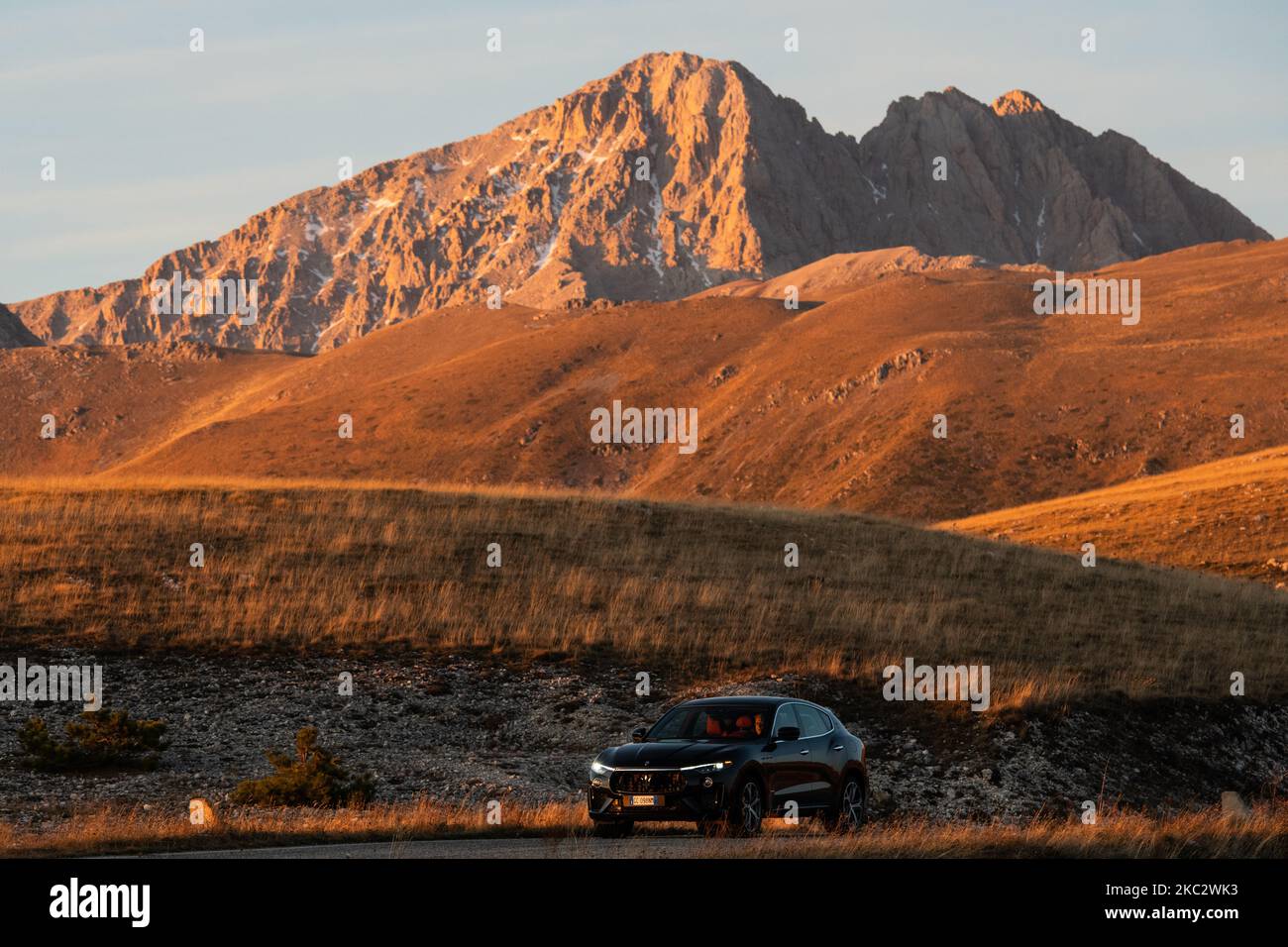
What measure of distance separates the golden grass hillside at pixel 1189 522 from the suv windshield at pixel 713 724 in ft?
126

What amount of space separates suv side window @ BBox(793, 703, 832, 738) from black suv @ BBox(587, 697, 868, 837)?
0.7 inches

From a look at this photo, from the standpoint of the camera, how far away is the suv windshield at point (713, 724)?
17859 millimetres

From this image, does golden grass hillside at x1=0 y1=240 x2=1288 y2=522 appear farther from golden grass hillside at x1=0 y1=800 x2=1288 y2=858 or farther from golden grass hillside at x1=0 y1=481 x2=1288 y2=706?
golden grass hillside at x1=0 y1=800 x2=1288 y2=858

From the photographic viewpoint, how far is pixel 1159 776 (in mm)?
27219

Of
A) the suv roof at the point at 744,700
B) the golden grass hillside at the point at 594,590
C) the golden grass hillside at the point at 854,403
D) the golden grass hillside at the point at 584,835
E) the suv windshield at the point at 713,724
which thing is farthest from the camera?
the golden grass hillside at the point at 854,403

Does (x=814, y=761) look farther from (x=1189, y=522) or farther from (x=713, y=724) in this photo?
(x=1189, y=522)

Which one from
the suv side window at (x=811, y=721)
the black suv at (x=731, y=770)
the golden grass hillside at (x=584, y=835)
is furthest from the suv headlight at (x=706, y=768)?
the suv side window at (x=811, y=721)

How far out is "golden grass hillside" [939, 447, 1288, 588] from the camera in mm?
57500

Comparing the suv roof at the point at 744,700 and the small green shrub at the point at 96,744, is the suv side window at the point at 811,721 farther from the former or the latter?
the small green shrub at the point at 96,744

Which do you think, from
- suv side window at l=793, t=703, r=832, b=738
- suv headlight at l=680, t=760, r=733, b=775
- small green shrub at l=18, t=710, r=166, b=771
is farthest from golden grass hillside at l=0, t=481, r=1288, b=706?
suv headlight at l=680, t=760, r=733, b=775
